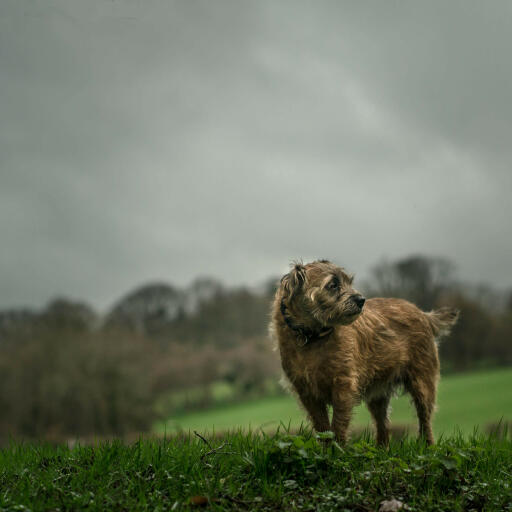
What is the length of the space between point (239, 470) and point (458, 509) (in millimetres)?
2150

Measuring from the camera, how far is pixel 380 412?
25.8 feet

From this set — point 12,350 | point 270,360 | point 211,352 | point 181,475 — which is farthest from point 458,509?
point 270,360

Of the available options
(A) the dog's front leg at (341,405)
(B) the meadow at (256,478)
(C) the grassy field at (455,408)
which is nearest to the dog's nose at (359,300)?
(A) the dog's front leg at (341,405)

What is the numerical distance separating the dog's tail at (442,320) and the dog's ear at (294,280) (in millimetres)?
2831

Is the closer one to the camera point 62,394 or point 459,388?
point 62,394

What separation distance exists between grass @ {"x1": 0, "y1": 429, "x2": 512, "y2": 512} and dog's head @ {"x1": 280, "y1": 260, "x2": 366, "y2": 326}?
1.39m

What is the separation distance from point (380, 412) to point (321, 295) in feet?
8.99

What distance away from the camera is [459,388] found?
4803cm

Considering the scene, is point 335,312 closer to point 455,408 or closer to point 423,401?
point 423,401

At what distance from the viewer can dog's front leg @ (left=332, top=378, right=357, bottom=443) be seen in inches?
245

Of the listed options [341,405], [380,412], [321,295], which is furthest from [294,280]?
[380,412]

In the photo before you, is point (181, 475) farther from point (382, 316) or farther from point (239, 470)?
point (382, 316)

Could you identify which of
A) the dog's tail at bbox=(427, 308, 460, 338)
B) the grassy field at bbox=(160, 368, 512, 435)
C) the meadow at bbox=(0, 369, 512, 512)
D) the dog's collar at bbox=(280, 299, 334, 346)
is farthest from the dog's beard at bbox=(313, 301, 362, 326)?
the grassy field at bbox=(160, 368, 512, 435)

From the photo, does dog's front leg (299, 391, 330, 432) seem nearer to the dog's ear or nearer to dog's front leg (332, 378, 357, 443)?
dog's front leg (332, 378, 357, 443)
